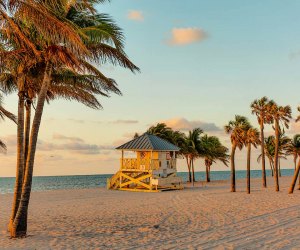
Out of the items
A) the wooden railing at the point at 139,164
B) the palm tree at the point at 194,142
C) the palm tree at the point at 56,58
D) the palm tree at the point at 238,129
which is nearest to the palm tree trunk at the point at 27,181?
the palm tree at the point at 56,58

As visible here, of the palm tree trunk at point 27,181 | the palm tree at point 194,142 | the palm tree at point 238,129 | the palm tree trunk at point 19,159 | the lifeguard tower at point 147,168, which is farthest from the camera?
the palm tree at point 194,142

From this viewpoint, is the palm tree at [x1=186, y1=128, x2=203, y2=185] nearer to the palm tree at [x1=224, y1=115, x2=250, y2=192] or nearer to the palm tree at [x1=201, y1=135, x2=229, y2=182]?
the palm tree at [x1=201, y1=135, x2=229, y2=182]

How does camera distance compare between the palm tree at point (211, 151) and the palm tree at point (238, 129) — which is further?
the palm tree at point (211, 151)

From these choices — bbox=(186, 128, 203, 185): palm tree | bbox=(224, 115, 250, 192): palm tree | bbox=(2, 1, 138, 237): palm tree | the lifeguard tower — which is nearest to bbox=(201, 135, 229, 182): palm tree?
bbox=(186, 128, 203, 185): palm tree

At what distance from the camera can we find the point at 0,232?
44.3ft

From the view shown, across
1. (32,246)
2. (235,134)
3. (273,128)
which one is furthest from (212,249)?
(273,128)

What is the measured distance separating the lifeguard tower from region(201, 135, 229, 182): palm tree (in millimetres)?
18081

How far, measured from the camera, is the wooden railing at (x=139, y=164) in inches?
1377

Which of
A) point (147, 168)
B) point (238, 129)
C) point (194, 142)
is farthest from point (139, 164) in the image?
point (194, 142)

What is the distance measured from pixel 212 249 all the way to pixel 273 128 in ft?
73.1

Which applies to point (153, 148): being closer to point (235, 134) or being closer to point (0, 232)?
point (235, 134)

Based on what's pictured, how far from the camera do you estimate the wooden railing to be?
35.0 metres

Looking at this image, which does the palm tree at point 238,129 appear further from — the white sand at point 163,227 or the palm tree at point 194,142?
the palm tree at point 194,142

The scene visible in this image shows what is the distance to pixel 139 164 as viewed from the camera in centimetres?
3544
